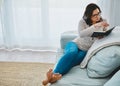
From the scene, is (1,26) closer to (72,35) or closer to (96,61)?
(72,35)

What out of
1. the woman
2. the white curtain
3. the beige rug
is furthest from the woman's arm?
the white curtain

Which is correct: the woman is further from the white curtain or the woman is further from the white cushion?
the white curtain

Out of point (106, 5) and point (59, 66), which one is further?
point (106, 5)

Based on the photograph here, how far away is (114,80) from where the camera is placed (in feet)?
3.65

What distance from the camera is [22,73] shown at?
2.56 metres

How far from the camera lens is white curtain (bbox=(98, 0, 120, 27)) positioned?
9.80 feet

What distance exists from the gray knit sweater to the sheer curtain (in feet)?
4.14

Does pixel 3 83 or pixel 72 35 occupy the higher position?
pixel 72 35

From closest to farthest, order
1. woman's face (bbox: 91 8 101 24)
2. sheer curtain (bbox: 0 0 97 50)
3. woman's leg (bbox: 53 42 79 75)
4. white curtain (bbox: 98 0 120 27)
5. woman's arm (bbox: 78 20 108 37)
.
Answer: woman's leg (bbox: 53 42 79 75), woman's arm (bbox: 78 20 108 37), woman's face (bbox: 91 8 101 24), white curtain (bbox: 98 0 120 27), sheer curtain (bbox: 0 0 97 50)

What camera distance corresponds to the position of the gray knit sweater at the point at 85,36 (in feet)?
5.96

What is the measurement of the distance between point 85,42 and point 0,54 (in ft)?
6.08

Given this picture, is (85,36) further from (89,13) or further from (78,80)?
(78,80)

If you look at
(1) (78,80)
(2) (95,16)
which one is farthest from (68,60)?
(2) (95,16)

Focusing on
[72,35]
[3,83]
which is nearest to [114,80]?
[72,35]
